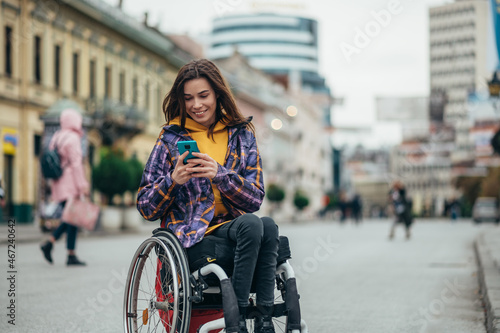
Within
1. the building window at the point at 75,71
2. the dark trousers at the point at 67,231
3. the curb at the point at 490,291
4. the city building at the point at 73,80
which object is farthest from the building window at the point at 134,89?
the curb at the point at 490,291

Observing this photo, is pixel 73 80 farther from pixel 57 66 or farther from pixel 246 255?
pixel 246 255

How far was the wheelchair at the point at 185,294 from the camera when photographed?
158 inches

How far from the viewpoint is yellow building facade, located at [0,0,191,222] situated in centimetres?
3022

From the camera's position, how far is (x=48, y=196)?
22922 millimetres

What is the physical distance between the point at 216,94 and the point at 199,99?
125mm

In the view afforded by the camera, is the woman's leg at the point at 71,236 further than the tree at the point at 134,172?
No

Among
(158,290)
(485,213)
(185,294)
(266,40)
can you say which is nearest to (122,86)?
(485,213)

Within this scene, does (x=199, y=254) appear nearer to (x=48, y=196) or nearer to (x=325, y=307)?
(x=325, y=307)

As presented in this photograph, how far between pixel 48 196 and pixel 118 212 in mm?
3868

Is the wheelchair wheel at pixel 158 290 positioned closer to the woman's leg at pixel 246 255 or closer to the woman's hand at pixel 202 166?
the woman's leg at pixel 246 255

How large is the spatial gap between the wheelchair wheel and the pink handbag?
6.55 metres

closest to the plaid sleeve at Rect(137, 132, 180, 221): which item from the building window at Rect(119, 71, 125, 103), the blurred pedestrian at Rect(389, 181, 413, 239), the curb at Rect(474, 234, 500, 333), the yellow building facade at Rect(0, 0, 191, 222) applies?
the curb at Rect(474, 234, 500, 333)

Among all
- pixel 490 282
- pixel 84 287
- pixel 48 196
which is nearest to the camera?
pixel 490 282

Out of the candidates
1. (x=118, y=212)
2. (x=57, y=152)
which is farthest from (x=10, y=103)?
(x=57, y=152)
